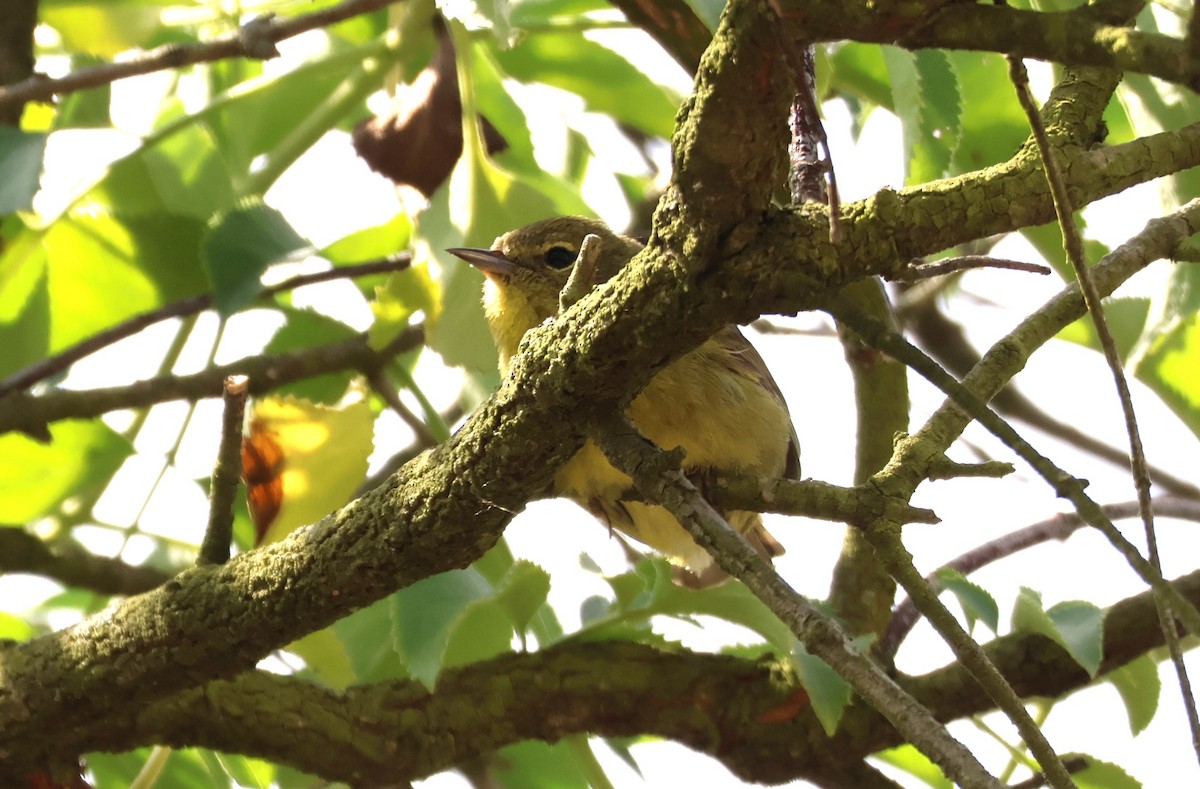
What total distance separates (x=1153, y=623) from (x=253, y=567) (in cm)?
184

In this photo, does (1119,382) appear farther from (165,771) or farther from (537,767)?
(165,771)

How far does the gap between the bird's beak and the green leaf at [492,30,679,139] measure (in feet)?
1.45

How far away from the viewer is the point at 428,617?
2160 millimetres

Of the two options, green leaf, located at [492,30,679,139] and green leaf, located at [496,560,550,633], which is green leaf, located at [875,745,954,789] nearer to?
green leaf, located at [496,560,550,633]

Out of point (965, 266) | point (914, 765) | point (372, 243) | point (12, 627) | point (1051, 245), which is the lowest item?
point (914, 765)

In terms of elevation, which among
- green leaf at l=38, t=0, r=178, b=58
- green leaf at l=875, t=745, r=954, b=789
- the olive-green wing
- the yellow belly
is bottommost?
green leaf at l=875, t=745, r=954, b=789

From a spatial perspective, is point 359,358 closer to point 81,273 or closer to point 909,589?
point 81,273

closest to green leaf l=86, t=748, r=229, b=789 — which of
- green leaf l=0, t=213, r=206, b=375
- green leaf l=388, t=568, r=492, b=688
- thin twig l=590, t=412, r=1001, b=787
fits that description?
green leaf l=388, t=568, r=492, b=688

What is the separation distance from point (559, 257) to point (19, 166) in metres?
1.38

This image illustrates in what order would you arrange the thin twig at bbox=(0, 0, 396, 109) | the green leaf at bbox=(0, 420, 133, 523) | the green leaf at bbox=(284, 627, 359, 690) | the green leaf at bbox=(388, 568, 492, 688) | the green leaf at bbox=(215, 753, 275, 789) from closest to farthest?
the green leaf at bbox=(388, 568, 492, 688), the thin twig at bbox=(0, 0, 396, 109), the green leaf at bbox=(284, 627, 359, 690), the green leaf at bbox=(215, 753, 275, 789), the green leaf at bbox=(0, 420, 133, 523)

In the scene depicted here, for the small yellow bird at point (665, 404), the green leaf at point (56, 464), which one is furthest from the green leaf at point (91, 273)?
the small yellow bird at point (665, 404)

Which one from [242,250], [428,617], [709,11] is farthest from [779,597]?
[242,250]

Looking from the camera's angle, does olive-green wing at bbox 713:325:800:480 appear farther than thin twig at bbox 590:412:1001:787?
Yes

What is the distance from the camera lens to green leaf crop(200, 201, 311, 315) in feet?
8.18
